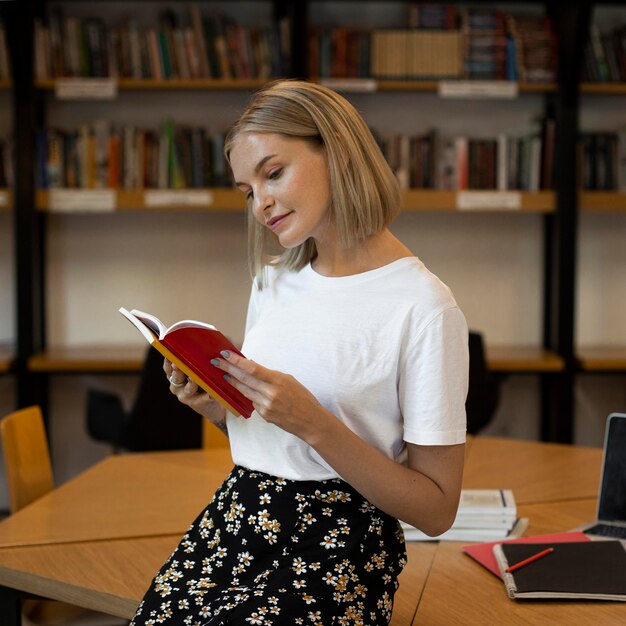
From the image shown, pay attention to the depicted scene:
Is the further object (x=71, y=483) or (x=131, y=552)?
(x=71, y=483)

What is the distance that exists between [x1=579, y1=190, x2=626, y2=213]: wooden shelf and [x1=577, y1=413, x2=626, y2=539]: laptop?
2575 mm

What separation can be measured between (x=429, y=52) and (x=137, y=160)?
1.45 m

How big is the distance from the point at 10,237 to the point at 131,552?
317 centimetres

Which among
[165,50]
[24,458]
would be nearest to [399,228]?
[165,50]

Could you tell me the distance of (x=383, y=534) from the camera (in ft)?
4.83

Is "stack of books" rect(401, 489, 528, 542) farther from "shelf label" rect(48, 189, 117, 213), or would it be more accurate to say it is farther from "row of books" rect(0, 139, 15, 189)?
"row of books" rect(0, 139, 15, 189)

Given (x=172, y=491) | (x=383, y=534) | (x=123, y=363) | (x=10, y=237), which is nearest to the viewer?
(x=383, y=534)

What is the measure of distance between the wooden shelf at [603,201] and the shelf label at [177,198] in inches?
69.1

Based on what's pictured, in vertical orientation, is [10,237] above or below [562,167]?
below

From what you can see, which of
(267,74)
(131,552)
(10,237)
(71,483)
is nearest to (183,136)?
(267,74)

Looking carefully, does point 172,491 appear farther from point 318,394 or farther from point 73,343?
point 73,343

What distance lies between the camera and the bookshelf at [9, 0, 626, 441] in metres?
4.29

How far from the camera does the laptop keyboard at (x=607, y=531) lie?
1.89 metres

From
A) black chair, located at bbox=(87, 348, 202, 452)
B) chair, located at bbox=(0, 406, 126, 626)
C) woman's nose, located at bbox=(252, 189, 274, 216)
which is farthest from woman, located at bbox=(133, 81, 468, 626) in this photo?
black chair, located at bbox=(87, 348, 202, 452)
